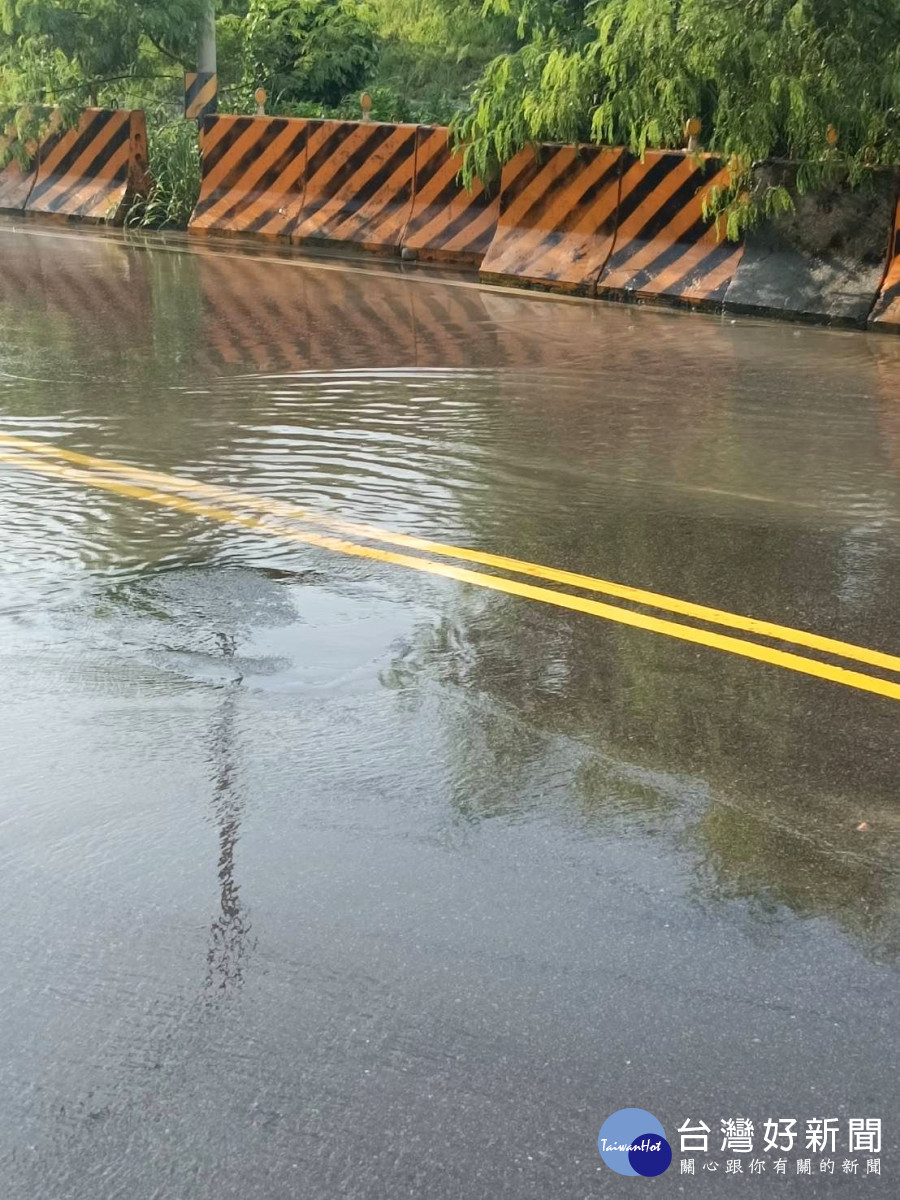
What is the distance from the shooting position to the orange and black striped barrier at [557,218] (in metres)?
14.9

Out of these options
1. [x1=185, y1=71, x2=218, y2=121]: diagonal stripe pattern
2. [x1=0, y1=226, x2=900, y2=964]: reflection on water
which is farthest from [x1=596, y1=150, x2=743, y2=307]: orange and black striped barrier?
[x1=185, y1=71, x2=218, y2=121]: diagonal stripe pattern

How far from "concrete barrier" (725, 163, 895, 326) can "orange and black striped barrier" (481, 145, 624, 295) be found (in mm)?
1571

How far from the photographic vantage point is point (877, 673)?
5.56m

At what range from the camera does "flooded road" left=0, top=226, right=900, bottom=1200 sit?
129 inches

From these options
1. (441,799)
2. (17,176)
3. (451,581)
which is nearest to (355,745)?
(441,799)

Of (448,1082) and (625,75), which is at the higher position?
(625,75)

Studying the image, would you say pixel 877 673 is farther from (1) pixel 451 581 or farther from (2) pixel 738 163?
(2) pixel 738 163

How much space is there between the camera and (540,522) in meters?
7.41

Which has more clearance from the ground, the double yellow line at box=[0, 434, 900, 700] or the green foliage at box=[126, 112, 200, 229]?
the double yellow line at box=[0, 434, 900, 700]

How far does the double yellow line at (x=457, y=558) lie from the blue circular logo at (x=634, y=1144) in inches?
95.2

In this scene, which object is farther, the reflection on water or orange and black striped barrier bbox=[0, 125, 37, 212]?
orange and black striped barrier bbox=[0, 125, 37, 212]

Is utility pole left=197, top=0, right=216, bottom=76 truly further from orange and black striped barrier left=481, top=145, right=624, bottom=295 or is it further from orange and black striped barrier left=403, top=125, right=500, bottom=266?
orange and black striped barrier left=481, top=145, right=624, bottom=295

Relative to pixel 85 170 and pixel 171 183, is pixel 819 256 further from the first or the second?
pixel 85 170

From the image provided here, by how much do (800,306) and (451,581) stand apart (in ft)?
24.9
